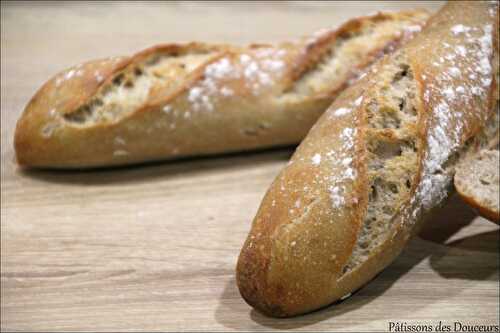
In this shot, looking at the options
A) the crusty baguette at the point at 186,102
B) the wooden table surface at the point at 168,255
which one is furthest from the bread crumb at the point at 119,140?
the wooden table surface at the point at 168,255

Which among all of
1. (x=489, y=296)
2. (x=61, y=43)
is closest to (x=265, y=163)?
(x=489, y=296)

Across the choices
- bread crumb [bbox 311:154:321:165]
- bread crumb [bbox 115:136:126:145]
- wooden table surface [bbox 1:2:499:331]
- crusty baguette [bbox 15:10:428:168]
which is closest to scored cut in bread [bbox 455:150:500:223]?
wooden table surface [bbox 1:2:499:331]

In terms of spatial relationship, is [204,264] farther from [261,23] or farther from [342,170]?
[261,23]

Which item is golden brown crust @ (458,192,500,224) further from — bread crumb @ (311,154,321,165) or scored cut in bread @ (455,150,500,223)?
bread crumb @ (311,154,321,165)

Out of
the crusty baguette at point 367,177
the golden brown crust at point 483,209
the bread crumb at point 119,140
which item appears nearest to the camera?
the crusty baguette at point 367,177

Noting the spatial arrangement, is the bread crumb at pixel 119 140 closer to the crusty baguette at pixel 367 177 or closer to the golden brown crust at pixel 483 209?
the crusty baguette at pixel 367 177
